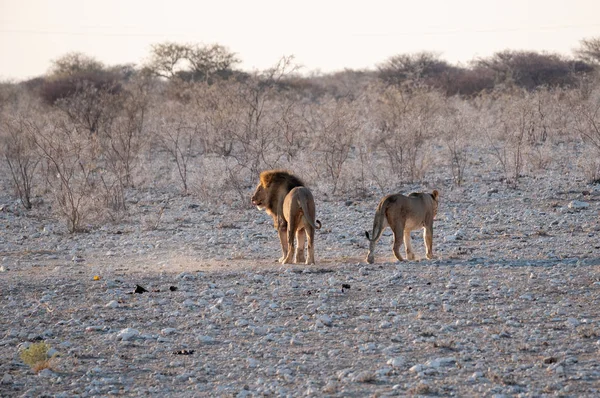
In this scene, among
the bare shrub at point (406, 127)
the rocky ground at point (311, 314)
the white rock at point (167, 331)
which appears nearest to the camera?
the rocky ground at point (311, 314)

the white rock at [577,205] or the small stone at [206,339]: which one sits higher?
the white rock at [577,205]

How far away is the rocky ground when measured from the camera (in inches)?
241

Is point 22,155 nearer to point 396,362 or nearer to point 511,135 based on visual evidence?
point 511,135

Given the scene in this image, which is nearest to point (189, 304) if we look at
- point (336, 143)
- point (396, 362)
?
point (396, 362)

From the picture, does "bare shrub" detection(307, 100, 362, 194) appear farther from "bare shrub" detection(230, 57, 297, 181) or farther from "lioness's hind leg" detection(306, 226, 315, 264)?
"lioness's hind leg" detection(306, 226, 315, 264)

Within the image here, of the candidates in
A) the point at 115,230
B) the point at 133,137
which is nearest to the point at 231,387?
the point at 115,230

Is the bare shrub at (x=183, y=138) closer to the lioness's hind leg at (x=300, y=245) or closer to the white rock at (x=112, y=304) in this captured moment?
the lioness's hind leg at (x=300, y=245)

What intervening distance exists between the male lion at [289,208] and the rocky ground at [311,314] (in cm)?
36

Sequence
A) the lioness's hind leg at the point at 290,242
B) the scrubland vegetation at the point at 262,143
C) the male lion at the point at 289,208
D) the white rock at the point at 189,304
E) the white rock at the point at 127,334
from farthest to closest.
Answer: the scrubland vegetation at the point at 262,143, the lioness's hind leg at the point at 290,242, the male lion at the point at 289,208, the white rock at the point at 189,304, the white rock at the point at 127,334

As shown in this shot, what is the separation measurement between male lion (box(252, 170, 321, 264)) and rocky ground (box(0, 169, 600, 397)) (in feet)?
1.19

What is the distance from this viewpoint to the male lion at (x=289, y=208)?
1038 centimetres

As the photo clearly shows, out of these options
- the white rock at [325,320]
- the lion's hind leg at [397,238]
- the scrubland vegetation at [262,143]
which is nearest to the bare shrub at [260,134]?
the scrubland vegetation at [262,143]

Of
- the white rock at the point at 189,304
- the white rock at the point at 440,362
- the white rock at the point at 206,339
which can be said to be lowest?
the white rock at the point at 440,362

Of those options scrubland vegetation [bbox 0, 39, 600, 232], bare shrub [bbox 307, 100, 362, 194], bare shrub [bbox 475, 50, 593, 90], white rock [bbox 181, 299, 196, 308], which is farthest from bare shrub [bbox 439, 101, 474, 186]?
bare shrub [bbox 475, 50, 593, 90]
